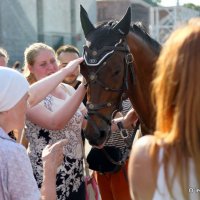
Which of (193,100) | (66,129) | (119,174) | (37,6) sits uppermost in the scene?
(193,100)

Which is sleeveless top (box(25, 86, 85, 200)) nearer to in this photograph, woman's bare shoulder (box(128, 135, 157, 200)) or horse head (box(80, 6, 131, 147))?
horse head (box(80, 6, 131, 147))

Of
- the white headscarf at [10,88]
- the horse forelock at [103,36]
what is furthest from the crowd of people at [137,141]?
the horse forelock at [103,36]

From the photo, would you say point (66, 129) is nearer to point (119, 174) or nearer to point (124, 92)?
point (124, 92)

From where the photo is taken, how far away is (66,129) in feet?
10.6

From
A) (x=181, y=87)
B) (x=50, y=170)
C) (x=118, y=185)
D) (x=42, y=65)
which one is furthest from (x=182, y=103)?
(x=118, y=185)

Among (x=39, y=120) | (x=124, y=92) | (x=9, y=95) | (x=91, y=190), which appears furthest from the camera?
(x=91, y=190)

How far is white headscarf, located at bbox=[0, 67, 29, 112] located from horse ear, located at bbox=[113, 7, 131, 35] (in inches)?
54.9

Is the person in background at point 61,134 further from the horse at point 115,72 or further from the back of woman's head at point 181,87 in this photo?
the back of woman's head at point 181,87

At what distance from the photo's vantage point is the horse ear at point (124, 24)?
330 centimetres

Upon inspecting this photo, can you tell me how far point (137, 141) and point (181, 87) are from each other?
248 millimetres

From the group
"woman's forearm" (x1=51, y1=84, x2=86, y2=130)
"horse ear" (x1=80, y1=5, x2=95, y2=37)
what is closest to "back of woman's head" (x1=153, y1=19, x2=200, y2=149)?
"woman's forearm" (x1=51, y1=84, x2=86, y2=130)

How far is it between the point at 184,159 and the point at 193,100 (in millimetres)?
181

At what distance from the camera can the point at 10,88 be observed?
2020 mm

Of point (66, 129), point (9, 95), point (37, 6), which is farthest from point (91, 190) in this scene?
point (37, 6)
